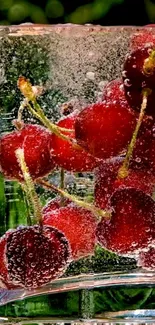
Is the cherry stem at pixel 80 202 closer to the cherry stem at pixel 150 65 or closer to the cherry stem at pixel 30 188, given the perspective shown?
the cherry stem at pixel 30 188

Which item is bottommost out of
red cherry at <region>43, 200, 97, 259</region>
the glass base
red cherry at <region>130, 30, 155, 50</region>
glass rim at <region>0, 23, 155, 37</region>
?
the glass base

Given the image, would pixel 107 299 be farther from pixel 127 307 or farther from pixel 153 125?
pixel 153 125

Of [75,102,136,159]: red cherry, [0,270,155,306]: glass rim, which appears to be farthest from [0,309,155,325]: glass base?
[75,102,136,159]: red cherry

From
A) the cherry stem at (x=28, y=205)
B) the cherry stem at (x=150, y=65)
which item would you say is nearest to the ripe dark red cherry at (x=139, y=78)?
the cherry stem at (x=150, y=65)

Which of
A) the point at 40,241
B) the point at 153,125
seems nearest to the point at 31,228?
the point at 40,241

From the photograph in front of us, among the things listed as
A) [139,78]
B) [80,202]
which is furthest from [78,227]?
[139,78]

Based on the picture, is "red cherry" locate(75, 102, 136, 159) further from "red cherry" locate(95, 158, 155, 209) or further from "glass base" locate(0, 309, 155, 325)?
"glass base" locate(0, 309, 155, 325)
